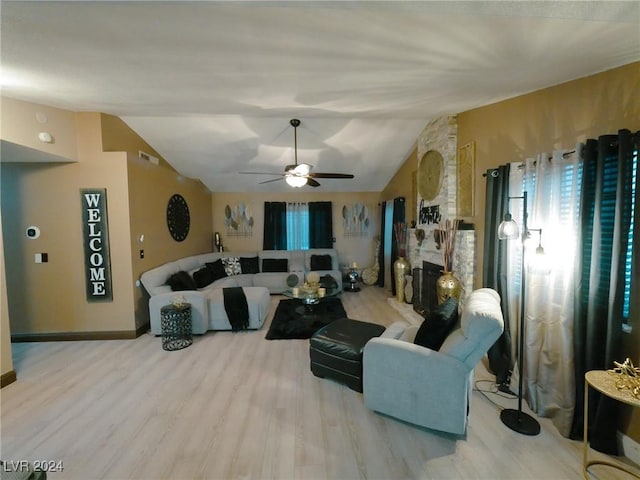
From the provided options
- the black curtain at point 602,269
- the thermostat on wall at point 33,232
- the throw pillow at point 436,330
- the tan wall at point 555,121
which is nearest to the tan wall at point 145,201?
the thermostat on wall at point 33,232

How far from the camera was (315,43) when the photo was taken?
1660 mm

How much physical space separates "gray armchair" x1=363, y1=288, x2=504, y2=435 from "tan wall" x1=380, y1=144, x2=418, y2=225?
9.61ft

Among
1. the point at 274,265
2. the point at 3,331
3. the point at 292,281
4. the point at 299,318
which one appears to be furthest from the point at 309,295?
the point at 3,331

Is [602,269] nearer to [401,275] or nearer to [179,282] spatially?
[401,275]

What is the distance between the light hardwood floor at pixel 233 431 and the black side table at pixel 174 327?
0.35 meters

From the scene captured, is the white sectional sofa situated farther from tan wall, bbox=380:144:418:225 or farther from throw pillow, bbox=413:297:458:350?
throw pillow, bbox=413:297:458:350

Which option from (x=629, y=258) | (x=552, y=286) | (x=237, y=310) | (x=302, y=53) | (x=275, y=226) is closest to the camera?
(x=629, y=258)

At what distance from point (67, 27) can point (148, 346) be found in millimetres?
3188

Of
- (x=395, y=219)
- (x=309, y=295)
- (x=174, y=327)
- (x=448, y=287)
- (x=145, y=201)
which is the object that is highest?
(x=145, y=201)

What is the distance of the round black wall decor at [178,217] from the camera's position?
459cm

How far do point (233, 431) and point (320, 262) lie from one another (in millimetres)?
4236

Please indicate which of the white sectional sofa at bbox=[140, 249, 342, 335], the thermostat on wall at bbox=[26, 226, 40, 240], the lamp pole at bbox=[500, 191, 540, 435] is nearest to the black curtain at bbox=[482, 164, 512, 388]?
the lamp pole at bbox=[500, 191, 540, 435]

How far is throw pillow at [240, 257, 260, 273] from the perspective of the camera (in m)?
5.89

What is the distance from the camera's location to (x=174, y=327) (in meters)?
3.24
